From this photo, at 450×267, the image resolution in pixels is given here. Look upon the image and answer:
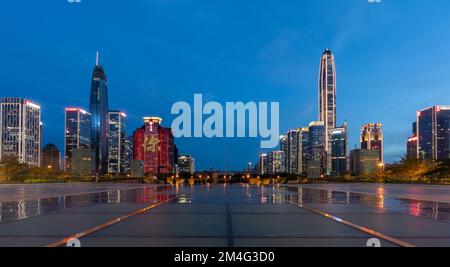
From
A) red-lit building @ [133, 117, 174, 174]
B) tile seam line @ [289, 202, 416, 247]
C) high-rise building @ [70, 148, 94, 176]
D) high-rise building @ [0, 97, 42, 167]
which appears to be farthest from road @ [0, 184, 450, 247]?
high-rise building @ [0, 97, 42, 167]

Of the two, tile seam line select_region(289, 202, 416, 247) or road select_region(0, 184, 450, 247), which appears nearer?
tile seam line select_region(289, 202, 416, 247)

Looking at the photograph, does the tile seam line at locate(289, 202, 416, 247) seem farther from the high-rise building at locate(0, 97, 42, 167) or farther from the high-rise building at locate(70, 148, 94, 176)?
the high-rise building at locate(0, 97, 42, 167)

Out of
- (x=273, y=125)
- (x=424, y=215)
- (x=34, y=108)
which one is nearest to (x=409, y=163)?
(x=273, y=125)

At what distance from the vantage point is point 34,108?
193m

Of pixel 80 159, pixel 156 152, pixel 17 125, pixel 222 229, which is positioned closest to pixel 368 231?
pixel 222 229

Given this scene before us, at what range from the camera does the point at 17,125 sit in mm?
189125

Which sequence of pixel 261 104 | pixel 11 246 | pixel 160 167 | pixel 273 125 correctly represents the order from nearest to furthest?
pixel 11 246
pixel 261 104
pixel 273 125
pixel 160 167

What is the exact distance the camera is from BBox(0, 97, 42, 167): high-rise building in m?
182

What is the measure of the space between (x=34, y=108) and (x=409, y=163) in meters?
148

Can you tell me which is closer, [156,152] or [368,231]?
[368,231]

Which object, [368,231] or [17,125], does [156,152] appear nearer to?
[17,125]

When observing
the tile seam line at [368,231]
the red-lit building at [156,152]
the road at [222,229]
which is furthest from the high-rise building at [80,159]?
the tile seam line at [368,231]
